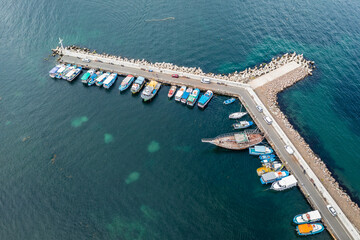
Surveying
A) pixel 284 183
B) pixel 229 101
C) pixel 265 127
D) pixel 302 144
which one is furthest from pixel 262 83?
pixel 284 183

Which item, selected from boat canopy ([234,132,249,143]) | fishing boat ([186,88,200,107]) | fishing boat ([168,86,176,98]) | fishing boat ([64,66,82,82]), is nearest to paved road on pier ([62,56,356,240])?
fishing boat ([186,88,200,107])

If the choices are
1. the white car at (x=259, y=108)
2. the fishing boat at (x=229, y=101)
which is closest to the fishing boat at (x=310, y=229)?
the white car at (x=259, y=108)

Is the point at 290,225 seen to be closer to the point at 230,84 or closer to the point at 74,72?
the point at 230,84

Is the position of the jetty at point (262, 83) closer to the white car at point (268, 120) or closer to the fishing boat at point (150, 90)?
the white car at point (268, 120)

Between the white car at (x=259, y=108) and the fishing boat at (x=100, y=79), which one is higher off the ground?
the white car at (x=259, y=108)

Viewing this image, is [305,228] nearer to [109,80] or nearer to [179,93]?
[179,93]

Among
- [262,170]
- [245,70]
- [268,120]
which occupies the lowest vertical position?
[262,170]

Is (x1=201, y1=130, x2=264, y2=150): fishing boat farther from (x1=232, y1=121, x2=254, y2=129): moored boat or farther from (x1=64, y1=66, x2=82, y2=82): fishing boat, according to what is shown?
(x1=64, y1=66, x2=82, y2=82): fishing boat
